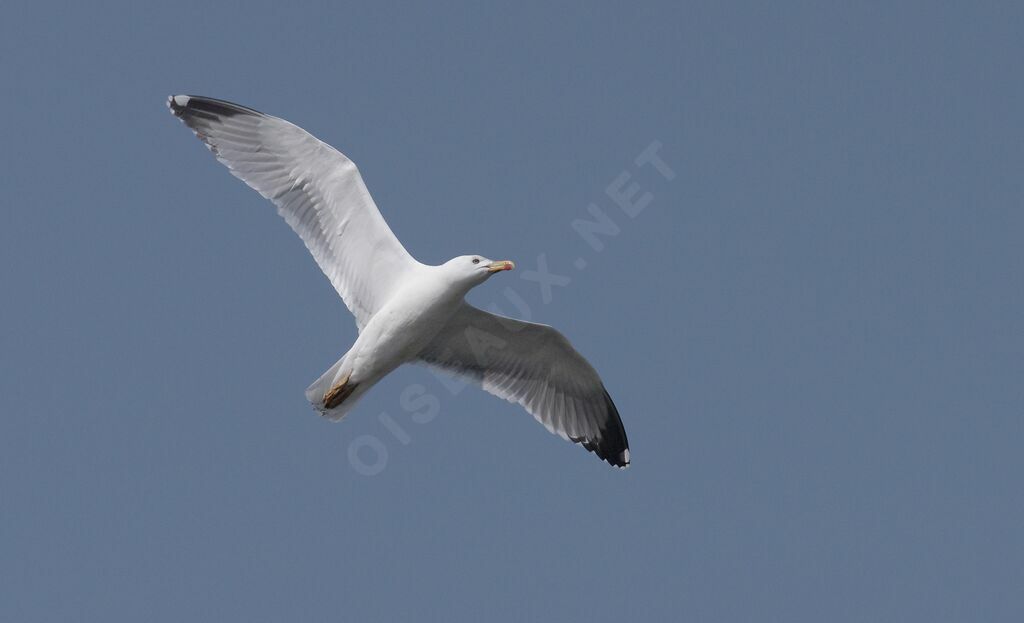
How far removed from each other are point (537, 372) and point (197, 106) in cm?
402

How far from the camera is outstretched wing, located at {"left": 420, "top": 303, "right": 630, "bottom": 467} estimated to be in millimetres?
12820

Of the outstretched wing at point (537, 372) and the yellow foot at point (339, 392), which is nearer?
the yellow foot at point (339, 392)

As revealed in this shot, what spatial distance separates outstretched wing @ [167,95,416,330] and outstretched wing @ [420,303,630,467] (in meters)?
0.85

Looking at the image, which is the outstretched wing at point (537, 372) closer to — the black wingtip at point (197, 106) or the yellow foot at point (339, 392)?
the yellow foot at point (339, 392)

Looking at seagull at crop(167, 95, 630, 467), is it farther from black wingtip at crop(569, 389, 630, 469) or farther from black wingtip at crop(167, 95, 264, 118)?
black wingtip at crop(569, 389, 630, 469)

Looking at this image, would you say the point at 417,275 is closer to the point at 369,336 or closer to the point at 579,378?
the point at 369,336

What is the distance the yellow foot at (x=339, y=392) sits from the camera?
12203 millimetres

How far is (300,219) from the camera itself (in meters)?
12.7

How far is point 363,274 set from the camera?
1248 cm

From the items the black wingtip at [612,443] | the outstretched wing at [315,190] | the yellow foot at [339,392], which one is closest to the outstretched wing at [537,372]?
the black wingtip at [612,443]

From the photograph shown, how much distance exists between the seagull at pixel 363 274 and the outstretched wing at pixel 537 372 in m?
0.02

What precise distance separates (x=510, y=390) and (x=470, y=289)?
1736 millimetres

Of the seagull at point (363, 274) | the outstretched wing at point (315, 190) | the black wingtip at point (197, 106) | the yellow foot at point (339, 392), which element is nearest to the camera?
the seagull at point (363, 274)

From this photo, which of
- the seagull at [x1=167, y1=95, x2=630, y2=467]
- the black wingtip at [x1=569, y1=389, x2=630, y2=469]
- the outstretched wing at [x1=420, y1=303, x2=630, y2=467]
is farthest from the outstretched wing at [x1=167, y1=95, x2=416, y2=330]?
the black wingtip at [x1=569, y1=389, x2=630, y2=469]
